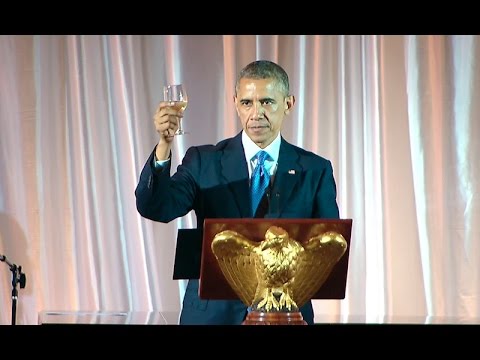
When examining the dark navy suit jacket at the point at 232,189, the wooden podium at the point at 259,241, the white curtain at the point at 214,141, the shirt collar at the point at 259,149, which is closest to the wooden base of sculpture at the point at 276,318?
the wooden podium at the point at 259,241

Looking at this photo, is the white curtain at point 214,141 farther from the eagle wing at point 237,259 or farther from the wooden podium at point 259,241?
the eagle wing at point 237,259

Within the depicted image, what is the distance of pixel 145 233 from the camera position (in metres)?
4.91

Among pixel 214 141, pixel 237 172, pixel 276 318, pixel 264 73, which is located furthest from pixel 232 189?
pixel 214 141

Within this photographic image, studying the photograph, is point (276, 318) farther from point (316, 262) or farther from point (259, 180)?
point (259, 180)

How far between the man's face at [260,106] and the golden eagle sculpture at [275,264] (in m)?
0.68

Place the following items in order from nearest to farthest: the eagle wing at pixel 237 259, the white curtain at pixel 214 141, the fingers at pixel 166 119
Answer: the eagle wing at pixel 237 259, the fingers at pixel 166 119, the white curtain at pixel 214 141

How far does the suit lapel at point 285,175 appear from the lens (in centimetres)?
293

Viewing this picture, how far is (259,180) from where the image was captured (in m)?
2.97

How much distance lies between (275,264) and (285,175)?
70cm

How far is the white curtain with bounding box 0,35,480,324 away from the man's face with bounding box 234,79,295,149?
1.93 meters

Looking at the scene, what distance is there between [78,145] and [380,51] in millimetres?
1551

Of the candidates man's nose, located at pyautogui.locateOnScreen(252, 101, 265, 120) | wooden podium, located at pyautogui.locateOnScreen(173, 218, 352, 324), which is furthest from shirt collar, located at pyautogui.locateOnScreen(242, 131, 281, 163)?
wooden podium, located at pyautogui.locateOnScreen(173, 218, 352, 324)
